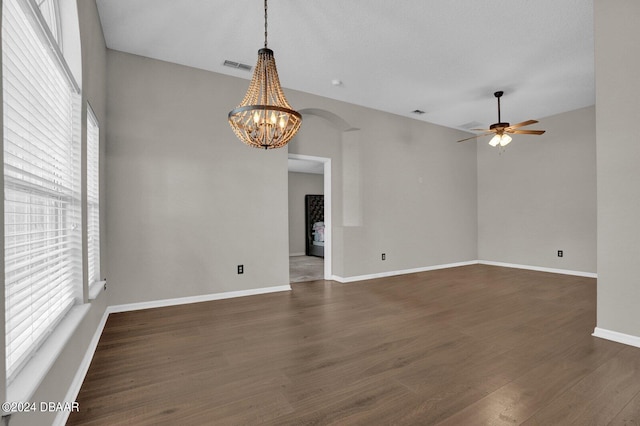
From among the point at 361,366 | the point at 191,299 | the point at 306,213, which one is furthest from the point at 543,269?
the point at 191,299

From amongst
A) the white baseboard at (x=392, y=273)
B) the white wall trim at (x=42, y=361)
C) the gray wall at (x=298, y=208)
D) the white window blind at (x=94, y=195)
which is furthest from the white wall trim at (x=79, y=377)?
the gray wall at (x=298, y=208)

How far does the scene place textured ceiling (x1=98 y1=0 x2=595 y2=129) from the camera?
9.07 feet

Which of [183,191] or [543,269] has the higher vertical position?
[183,191]

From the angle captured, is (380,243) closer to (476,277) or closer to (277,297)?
(476,277)

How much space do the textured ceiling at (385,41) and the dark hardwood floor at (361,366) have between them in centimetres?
287

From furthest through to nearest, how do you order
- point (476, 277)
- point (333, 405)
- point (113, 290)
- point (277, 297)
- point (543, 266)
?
point (543, 266), point (476, 277), point (277, 297), point (113, 290), point (333, 405)

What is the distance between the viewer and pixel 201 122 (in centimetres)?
385

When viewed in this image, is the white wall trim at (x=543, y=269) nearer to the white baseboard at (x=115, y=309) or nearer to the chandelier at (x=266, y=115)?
the white baseboard at (x=115, y=309)

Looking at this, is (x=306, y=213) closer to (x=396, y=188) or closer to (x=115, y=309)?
(x=396, y=188)

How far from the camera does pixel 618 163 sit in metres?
2.58

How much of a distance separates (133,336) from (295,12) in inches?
126

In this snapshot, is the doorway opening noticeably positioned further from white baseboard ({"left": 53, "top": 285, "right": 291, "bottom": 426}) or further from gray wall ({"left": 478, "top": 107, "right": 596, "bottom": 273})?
gray wall ({"left": 478, "top": 107, "right": 596, "bottom": 273})

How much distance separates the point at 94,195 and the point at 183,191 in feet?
3.28

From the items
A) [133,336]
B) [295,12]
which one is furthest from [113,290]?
[295,12]
